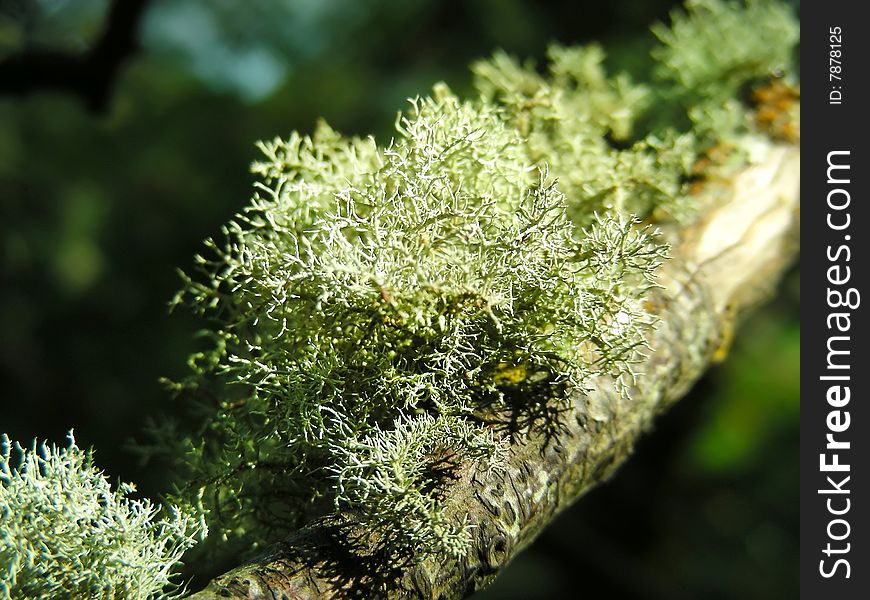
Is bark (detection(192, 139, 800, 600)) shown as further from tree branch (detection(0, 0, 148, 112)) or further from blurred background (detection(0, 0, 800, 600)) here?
blurred background (detection(0, 0, 800, 600))

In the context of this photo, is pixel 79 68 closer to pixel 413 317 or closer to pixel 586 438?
pixel 413 317

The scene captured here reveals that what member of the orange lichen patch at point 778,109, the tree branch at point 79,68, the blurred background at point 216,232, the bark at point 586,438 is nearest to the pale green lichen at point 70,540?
the bark at point 586,438

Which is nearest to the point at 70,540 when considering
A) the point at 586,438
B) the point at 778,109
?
the point at 586,438

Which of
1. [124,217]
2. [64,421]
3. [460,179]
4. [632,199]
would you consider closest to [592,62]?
[632,199]

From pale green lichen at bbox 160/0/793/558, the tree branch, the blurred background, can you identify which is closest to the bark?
pale green lichen at bbox 160/0/793/558

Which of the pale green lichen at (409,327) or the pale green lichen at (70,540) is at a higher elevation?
the pale green lichen at (409,327)

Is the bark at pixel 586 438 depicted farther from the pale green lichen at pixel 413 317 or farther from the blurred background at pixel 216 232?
the blurred background at pixel 216 232
